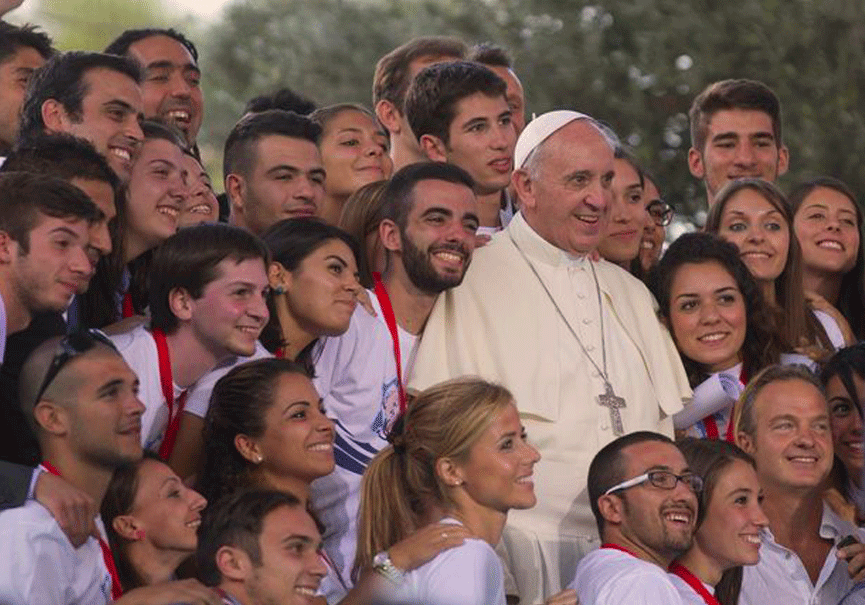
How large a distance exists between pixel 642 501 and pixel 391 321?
118 cm

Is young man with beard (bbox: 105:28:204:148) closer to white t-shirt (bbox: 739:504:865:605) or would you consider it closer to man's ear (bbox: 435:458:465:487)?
man's ear (bbox: 435:458:465:487)

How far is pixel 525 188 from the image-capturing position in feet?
28.6

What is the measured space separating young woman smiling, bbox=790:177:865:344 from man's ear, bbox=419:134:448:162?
5.46 feet

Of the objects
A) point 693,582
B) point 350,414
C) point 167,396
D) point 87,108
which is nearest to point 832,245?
point 693,582

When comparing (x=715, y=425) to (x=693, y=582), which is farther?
(x=715, y=425)

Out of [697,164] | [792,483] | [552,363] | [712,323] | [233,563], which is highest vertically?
[697,164]

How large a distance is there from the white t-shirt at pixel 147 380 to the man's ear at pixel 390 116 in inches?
102

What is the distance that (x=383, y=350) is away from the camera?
27.6 feet

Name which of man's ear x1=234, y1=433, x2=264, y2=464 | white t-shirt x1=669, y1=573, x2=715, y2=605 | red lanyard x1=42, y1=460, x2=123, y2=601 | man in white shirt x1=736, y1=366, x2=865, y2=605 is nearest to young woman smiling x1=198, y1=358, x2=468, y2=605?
man's ear x1=234, y1=433, x2=264, y2=464

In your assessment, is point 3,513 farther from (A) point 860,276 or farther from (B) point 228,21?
(B) point 228,21

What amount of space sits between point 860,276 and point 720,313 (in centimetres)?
146

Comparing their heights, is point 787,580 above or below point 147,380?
below

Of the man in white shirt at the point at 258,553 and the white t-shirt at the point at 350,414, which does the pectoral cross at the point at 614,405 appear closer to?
the white t-shirt at the point at 350,414

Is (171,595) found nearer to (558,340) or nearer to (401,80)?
(558,340)
